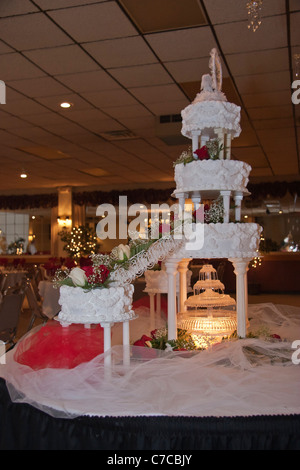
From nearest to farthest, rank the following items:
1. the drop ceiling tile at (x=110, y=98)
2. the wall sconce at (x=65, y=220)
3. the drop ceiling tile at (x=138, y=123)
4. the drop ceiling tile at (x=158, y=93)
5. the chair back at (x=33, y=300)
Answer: the drop ceiling tile at (x=158, y=93) < the drop ceiling tile at (x=110, y=98) < the chair back at (x=33, y=300) < the drop ceiling tile at (x=138, y=123) < the wall sconce at (x=65, y=220)

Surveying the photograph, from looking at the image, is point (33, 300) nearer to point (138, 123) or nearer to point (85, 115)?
point (85, 115)

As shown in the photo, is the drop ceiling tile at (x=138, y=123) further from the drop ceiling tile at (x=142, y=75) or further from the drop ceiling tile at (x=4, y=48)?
the drop ceiling tile at (x=4, y=48)

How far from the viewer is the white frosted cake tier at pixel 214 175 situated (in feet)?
11.5

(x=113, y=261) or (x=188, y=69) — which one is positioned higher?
(x=188, y=69)

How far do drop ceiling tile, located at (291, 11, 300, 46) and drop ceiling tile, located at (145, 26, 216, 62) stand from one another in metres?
0.69

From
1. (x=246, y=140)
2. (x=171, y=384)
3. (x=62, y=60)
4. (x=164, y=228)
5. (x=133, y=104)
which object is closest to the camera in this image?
(x=171, y=384)

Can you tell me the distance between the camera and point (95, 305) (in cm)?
273

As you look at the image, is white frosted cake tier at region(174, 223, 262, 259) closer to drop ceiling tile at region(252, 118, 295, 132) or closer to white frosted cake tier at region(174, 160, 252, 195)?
white frosted cake tier at region(174, 160, 252, 195)

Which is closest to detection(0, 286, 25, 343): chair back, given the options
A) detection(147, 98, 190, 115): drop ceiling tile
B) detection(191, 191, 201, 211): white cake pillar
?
detection(191, 191, 201, 211): white cake pillar

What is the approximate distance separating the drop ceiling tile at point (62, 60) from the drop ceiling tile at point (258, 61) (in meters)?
1.42

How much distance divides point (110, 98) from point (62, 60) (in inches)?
51.1

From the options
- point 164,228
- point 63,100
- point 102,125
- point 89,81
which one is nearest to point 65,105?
point 63,100

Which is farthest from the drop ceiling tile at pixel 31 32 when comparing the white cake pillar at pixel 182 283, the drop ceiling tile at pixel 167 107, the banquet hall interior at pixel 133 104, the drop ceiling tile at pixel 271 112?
the drop ceiling tile at pixel 271 112

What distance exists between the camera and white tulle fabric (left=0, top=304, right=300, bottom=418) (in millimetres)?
2398
